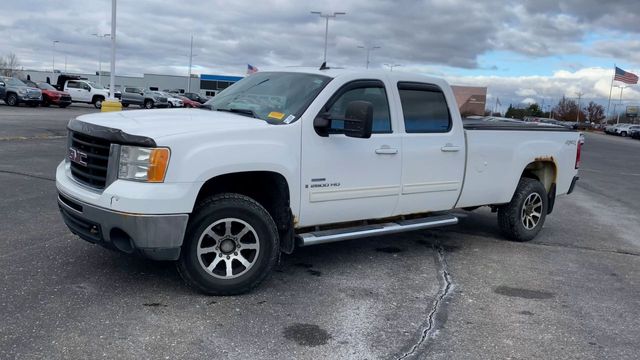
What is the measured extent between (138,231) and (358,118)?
6.19ft

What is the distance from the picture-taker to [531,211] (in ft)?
23.5

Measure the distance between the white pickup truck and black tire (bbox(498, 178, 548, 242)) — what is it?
1.65 ft

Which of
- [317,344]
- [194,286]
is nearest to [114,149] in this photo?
[194,286]

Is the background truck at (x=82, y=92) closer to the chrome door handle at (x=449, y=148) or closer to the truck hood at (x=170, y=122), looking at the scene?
the truck hood at (x=170, y=122)

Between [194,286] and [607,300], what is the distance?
3.53 metres

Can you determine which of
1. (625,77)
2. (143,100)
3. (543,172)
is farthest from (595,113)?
(543,172)

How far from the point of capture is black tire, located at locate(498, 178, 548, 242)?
6.91 metres

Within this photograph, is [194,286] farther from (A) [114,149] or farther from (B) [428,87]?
(B) [428,87]

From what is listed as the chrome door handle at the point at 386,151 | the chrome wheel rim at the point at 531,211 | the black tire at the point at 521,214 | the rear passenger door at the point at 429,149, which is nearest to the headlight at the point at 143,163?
the chrome door handle at the point at 386,151

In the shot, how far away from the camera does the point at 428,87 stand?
→ 6.00 metres

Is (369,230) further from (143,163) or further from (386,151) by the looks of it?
(143,163)

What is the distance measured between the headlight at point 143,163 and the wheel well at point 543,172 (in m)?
4.79

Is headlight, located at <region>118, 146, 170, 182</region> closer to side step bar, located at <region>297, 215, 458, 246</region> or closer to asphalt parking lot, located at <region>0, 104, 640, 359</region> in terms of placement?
asphalt parking lot, located at <region>0, 104, 640, 359</region>

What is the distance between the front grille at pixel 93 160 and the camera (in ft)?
14.4
